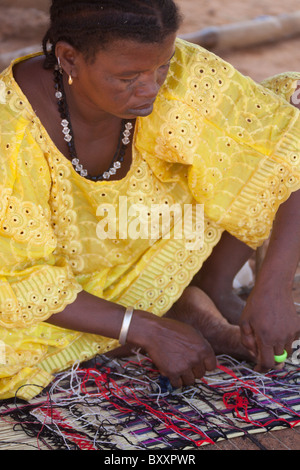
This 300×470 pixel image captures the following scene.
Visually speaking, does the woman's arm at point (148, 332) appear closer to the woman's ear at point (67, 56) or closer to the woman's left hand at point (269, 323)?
the woman's left hand at point (269, 323)

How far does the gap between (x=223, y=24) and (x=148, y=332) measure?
4623mm

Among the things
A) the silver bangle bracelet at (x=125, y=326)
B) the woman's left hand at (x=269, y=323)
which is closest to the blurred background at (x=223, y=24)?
the silver bangle bracelet at (x=125, y=326)

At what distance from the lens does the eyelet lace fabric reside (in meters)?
1.67

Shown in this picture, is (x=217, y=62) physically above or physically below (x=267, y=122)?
above

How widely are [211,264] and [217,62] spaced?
0.64m

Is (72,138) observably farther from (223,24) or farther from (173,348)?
(223,24)

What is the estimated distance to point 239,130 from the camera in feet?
5.97

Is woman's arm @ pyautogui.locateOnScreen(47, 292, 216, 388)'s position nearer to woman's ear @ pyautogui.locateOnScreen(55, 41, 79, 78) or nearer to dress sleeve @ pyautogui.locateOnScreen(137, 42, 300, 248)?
dress sleeve @ pyautogui.locateOnScreen(137, 42, 300, 248)

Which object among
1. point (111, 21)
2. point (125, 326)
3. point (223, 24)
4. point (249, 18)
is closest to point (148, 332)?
point (125, 326)

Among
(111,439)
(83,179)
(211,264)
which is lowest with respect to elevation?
(111,439)

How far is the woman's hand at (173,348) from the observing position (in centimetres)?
176
